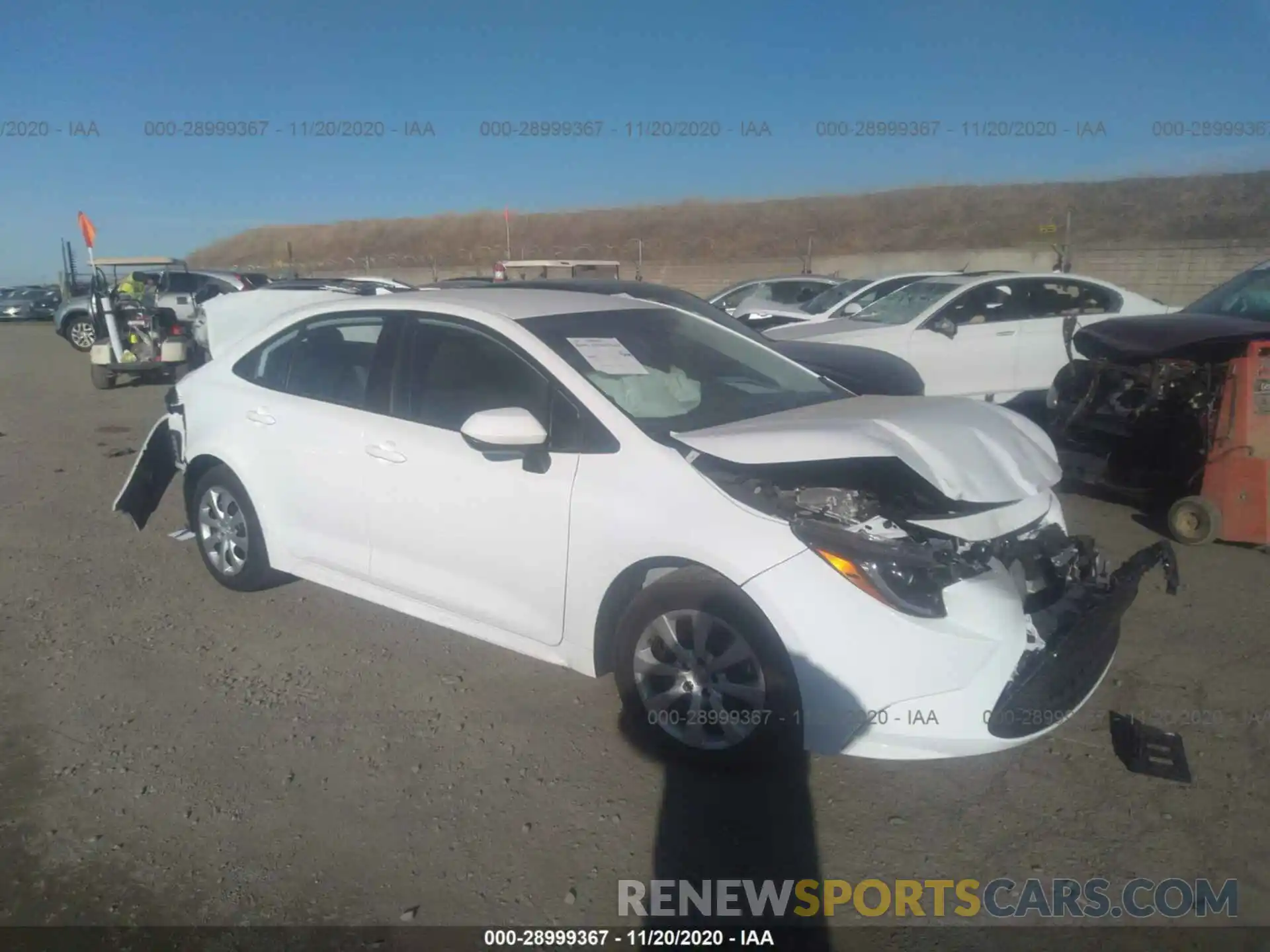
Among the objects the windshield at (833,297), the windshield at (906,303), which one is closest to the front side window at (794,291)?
the windshield at (833,297)

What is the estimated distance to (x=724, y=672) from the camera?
308cm

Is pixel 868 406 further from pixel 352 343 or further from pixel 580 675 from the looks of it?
pixel 352 343

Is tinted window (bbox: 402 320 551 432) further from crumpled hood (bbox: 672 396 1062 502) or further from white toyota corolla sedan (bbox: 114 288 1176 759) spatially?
crumpled hood (bbox: 672 396 1062 502)

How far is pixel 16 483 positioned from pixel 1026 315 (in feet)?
31.1

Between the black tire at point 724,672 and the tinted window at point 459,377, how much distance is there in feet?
3.21

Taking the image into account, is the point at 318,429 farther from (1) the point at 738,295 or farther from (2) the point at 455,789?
(1) the point at 738,295

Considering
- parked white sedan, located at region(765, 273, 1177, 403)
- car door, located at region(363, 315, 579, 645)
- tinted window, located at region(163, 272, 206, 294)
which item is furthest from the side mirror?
tinted window, located at region(163, 272, 206, 294)

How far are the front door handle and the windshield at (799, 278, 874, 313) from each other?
9560 millimetres

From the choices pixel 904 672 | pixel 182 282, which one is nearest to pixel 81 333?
pixel 182 282

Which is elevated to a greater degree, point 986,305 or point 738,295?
point 738,295

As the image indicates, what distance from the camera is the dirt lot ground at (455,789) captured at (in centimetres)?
277

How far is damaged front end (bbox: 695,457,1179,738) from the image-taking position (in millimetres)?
2877

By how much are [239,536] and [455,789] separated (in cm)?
228

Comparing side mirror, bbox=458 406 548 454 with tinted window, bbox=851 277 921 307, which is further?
tinted window, bbox=851 277 921 307
